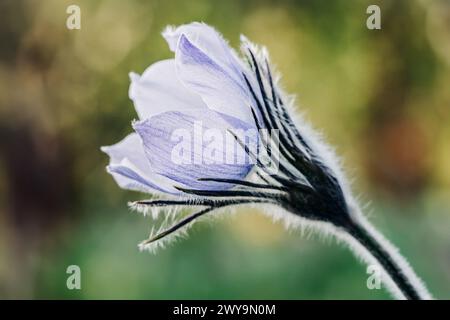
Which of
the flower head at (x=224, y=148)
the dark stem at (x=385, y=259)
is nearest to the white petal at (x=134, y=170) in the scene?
the flower head at (x=224, y=148)

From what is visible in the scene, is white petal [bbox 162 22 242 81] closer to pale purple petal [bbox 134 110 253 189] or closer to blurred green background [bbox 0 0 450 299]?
pale purple petal [bbox 134 110 253 189]

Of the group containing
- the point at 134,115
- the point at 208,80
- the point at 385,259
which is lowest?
the point at 385,259

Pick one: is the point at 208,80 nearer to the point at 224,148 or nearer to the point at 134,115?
the point at 224,148

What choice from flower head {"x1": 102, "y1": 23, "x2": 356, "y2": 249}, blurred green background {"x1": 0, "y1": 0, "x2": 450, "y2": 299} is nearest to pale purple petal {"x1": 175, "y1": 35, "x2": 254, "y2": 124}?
flower head {"x1": 102, "y1": 23, "x2": 356, "y2": 249}

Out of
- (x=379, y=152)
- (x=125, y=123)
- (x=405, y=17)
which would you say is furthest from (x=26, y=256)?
(x=405, y=17)

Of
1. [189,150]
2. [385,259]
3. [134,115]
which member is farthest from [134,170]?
[134,115]

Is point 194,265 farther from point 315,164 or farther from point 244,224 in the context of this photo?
point 315,164
